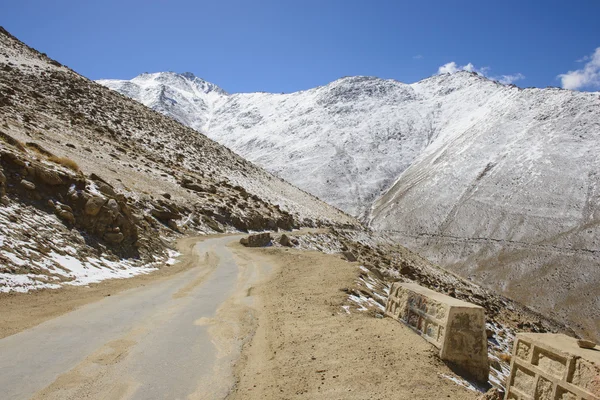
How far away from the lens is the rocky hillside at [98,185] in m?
12.4

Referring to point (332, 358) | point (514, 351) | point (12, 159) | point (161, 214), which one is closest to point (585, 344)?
point (514, 351)

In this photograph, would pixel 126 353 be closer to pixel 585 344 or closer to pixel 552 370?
pixel 552 370

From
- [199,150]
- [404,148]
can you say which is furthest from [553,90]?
[199,150]

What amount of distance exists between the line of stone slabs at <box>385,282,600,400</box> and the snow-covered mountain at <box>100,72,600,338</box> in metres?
49.1

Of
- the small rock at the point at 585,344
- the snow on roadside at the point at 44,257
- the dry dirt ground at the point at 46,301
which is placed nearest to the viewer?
the small rock at the point at 585,344

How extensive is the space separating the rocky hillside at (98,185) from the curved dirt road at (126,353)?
2.55m

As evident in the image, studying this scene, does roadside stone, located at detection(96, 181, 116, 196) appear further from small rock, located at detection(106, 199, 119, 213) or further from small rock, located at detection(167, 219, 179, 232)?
small rock, located at detection(167, 219, 179, 232)

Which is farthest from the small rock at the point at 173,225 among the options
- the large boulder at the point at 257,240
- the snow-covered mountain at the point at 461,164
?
the snow-covered mountain at the point at 461,164

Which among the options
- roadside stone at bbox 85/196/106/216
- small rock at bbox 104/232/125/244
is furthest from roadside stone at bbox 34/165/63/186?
small rock at bbox 104/232/125/244

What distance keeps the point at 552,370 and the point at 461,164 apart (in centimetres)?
8903

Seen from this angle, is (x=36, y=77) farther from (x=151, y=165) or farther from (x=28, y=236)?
(x=28, y=236)

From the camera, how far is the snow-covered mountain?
6128cm

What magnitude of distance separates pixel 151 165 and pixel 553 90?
317 feet

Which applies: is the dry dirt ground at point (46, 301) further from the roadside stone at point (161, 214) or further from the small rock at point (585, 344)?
the roadside stone at point (161, 214)
